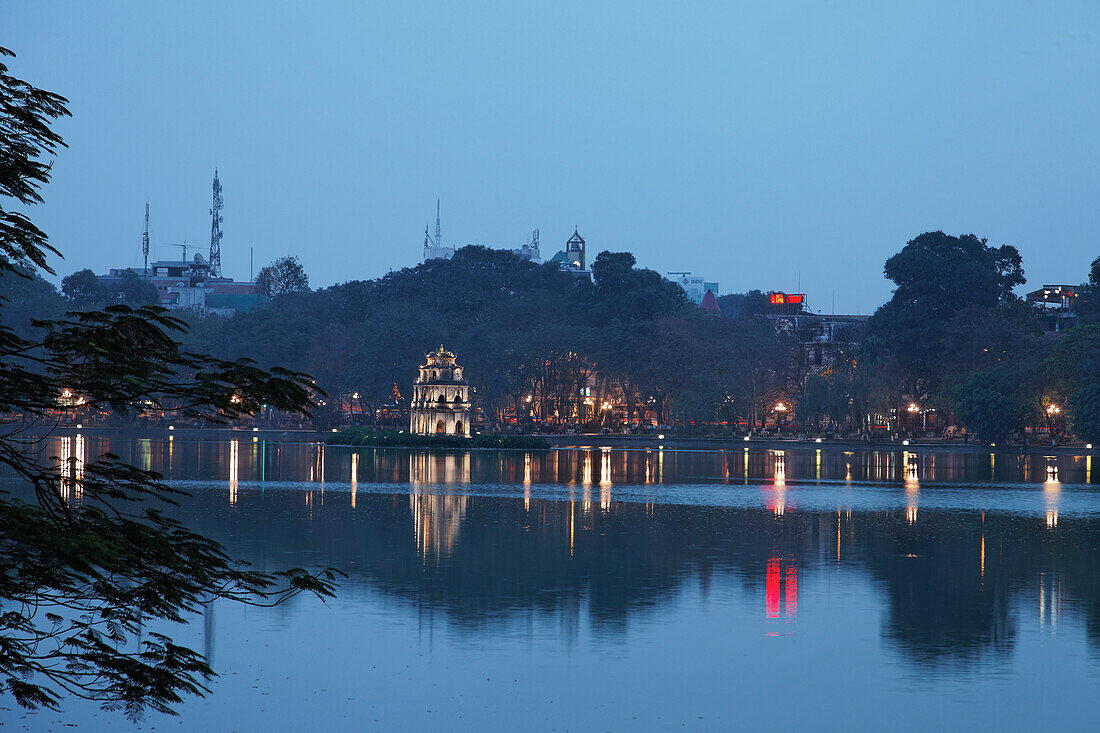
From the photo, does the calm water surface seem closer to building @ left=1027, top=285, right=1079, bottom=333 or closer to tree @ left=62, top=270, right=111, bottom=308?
building @ left=1027, top=285, right=1079, bottom=333

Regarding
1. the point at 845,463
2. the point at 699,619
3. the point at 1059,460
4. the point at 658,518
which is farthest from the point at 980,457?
the point at 699,619

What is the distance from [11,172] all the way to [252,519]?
984 inches

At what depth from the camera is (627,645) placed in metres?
17.4

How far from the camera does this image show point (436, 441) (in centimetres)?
8344

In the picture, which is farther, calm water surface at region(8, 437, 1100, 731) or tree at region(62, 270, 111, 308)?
tree at region(62, 270, 111, 308)

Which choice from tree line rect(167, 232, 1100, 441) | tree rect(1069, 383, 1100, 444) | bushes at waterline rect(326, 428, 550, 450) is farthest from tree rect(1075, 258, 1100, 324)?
bushes at waterline rect(326, 428, 550, 450)

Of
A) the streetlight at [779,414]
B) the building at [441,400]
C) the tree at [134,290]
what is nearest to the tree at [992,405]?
the streetlight at [779,414]

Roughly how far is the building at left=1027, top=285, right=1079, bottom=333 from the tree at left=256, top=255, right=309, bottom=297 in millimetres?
92112

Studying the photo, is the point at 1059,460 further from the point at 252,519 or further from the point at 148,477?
the point at 148,477

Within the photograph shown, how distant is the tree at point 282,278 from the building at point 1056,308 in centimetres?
9211

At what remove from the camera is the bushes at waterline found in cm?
8156

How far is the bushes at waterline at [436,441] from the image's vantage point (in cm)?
8156

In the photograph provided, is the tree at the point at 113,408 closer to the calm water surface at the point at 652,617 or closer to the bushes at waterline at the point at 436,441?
the calm water surface at the point at 652,617

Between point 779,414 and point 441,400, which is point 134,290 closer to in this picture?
point 441,400
